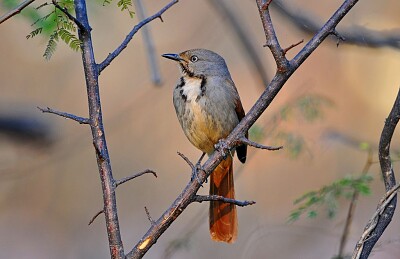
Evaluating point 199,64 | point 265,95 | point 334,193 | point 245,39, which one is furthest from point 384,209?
point 245,39

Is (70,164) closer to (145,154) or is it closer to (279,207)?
(145,154)

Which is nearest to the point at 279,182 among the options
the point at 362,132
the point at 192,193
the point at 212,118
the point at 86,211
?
the point at 362,132

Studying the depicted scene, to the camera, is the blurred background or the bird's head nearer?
the bird's head

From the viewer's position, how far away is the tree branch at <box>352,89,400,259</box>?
2.44 meters

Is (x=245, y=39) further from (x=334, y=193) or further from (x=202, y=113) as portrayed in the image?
(x=334, y=193)

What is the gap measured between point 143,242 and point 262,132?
8.05 feet

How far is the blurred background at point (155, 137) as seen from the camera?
21.3 ft

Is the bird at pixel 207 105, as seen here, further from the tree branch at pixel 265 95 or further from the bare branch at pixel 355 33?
the tree branch at pixel 265 95

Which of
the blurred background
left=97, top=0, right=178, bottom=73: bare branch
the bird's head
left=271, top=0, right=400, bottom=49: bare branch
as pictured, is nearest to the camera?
left=97, top=0, right=178, bottom=73: bare branch

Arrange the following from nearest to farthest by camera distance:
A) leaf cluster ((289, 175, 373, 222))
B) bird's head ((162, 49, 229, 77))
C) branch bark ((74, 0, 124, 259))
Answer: branch bark ((74, 0, 124, 259)) → leaf cluster ((289, 175, 373, 222)) → bird's head ((162, 49, 229, 77))

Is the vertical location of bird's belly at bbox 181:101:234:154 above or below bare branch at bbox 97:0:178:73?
above

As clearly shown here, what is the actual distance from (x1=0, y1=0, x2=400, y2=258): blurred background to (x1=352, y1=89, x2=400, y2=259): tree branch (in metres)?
3.53

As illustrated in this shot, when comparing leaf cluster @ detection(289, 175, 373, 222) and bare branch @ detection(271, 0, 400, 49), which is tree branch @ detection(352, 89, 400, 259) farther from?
bare branch @ detection(271, 0, 400, 49)

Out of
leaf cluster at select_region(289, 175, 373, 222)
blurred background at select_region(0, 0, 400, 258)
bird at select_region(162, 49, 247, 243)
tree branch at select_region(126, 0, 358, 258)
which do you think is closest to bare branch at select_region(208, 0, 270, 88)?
bird at select_region(162, 49, 247, 243)
